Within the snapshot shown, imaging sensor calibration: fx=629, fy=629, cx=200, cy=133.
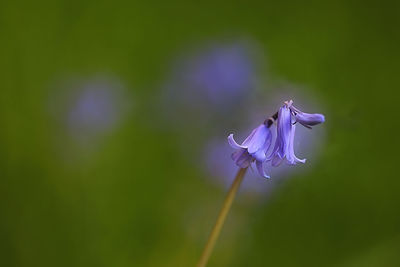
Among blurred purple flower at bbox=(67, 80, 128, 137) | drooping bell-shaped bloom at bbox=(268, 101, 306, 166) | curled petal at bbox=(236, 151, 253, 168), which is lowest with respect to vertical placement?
curled petal at bbox=(236, 151, 253, 168)

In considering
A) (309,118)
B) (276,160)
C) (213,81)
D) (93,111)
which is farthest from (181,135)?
(309,118)

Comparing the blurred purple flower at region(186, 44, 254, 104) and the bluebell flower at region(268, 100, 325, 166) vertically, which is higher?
the blurred purple flower at region(186, 44, 254, 104)

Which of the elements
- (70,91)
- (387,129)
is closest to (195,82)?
(70,91)

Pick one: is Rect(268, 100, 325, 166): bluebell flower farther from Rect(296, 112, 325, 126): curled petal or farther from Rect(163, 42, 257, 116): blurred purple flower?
Rect(163, 42, 257, 116): blurred purple flower

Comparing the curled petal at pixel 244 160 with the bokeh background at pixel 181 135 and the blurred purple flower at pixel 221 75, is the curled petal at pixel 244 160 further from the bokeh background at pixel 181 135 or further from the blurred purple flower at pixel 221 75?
the blurred purple flower at pixel 221 75

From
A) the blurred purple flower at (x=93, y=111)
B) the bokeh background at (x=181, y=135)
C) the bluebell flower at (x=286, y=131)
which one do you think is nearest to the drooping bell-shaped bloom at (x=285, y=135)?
the bluebell flower at (x=286, y=131)

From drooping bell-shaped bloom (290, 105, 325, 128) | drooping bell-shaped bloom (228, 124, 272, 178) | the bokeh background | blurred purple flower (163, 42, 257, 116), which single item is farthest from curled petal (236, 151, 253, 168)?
blurred purple flower (163, 42, 257, 116)
